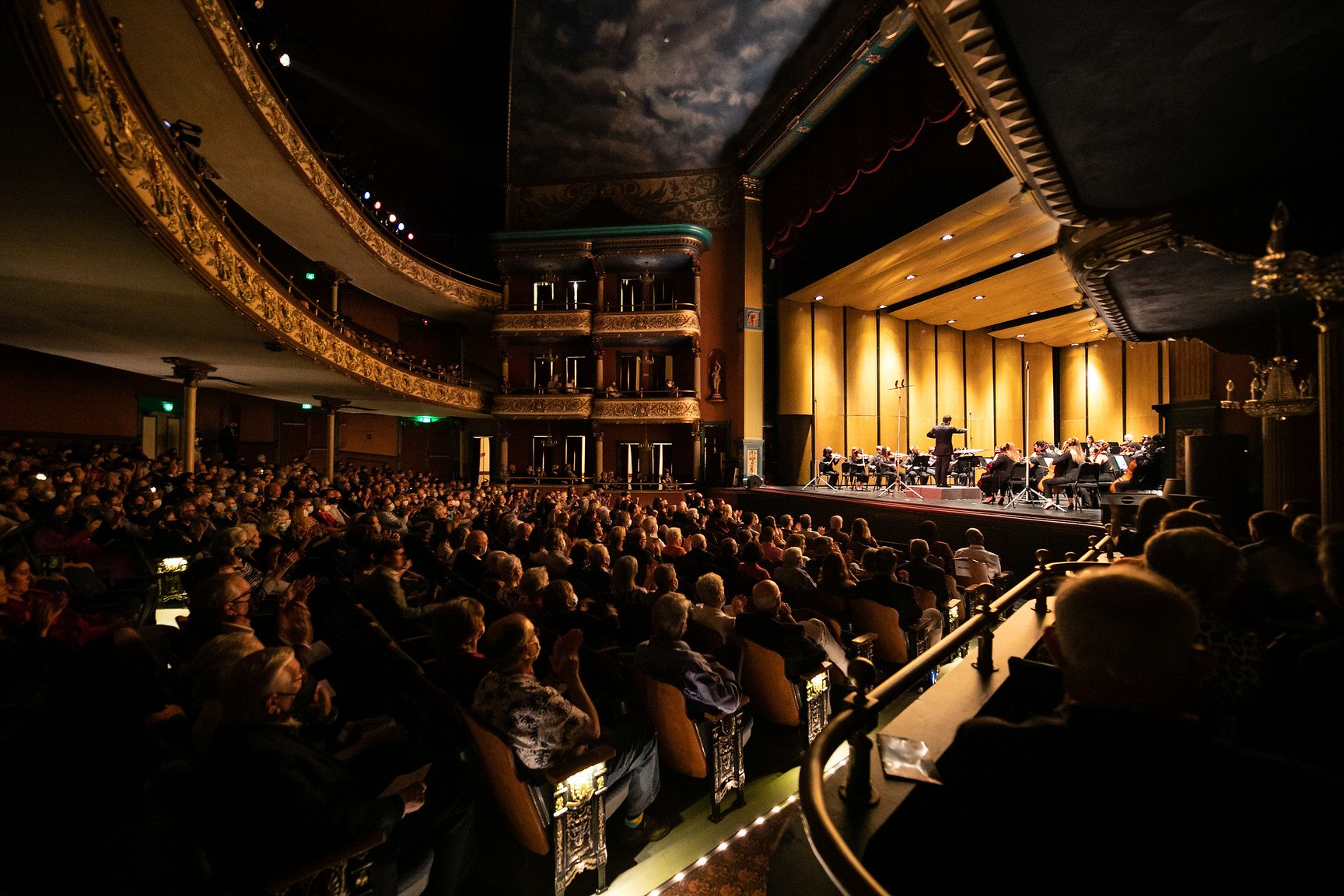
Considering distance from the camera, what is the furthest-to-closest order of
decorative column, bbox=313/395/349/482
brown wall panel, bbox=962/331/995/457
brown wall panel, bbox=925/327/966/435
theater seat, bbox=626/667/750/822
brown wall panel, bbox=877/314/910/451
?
brown wall panel, bbox=962/331/995/457, brown wall panel, bbox=925/327/966/435, brown wall panel, bbox=877/314/910/451, decorative column, bbox=313/395/349/482, theater seat, bbox=626/667/750/822

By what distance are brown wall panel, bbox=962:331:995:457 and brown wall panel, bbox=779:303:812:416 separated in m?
5.95

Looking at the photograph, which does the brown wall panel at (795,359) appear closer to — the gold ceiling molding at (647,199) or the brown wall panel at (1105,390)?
the gold ceiling molding at (647,199)

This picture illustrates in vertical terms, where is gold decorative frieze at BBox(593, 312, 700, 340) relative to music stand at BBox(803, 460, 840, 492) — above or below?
above

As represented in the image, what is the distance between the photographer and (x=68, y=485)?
645 centimetres

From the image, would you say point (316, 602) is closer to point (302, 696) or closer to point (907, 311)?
point (302, 696)

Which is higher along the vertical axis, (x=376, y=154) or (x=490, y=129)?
(x=490, y=129)

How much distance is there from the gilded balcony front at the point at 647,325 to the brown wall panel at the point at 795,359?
258 centimetres

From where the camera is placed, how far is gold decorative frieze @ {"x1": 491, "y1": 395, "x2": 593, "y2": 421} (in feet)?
58.0

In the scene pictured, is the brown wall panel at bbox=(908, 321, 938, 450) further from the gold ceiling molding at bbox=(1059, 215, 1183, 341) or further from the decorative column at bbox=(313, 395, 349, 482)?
the decorative column at bbox=(313, 395, 349, 482)

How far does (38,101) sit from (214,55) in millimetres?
4980

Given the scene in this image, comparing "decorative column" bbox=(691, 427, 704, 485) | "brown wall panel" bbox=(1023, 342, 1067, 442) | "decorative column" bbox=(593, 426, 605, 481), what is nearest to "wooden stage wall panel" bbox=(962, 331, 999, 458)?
"brown wall panel" bbox=(1023, 342, 1067, 442)

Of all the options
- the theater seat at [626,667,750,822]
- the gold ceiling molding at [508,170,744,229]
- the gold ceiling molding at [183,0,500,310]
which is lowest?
the theater seat at [626,667,750,822]

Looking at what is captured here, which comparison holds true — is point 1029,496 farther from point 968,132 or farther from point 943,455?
point 968,132

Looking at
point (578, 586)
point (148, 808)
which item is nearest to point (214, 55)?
point (578, 586)
